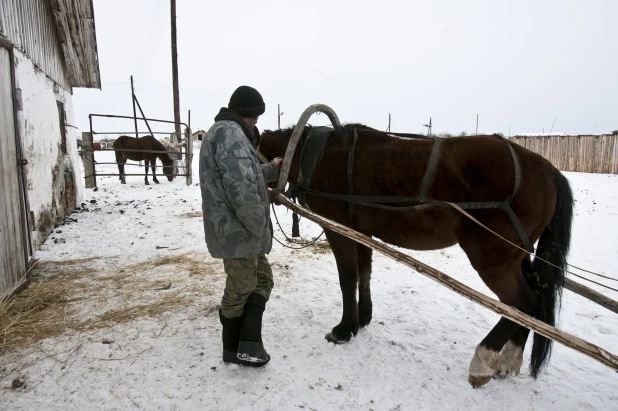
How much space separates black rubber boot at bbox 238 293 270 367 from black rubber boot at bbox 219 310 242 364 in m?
0.06

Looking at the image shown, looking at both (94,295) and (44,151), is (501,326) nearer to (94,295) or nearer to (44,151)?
(94,295)

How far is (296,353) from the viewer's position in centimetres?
275

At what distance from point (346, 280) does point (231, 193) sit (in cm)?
134

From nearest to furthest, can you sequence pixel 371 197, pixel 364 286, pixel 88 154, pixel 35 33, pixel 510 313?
pixel 510 313, pixel 371 197, pixel 364 286, pixel 35 33, pixel 88 154

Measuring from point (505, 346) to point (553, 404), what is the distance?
432mm

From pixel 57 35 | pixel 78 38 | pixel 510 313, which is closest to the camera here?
pixel 510 313

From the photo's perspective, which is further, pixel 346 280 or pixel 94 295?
pixel 94 295

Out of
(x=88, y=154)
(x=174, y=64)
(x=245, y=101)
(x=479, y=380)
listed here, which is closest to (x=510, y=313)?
(x=479, y=380)

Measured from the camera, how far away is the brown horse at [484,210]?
234cm

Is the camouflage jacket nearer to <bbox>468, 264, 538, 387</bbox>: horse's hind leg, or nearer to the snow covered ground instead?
the snow covered ground

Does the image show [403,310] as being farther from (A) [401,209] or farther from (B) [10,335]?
(B) [10,335]

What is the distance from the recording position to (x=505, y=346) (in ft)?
8.43

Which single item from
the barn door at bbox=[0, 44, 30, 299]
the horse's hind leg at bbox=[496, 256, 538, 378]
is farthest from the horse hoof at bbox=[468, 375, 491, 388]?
the barn door at bbox=[0, 44, 30, 299]

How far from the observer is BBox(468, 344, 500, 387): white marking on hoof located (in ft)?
7.75
